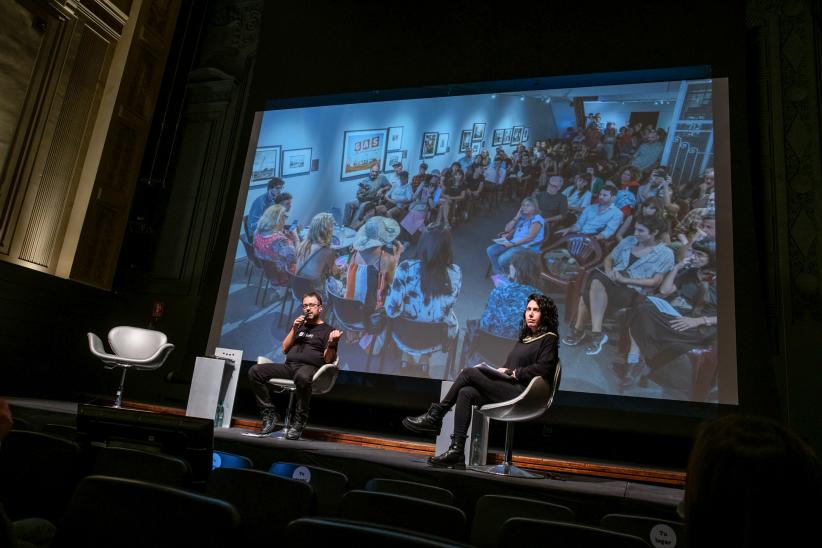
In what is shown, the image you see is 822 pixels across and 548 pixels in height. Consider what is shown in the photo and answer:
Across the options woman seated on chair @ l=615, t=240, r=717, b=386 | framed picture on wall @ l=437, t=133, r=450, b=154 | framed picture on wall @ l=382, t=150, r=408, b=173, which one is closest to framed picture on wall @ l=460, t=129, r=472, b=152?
framed picture on wall @ l=437, t=133, r=450, b=154

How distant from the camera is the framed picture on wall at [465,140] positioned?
5.55 meters

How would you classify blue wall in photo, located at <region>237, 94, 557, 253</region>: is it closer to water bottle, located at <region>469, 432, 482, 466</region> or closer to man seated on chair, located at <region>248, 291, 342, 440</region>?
man seated on chair, located at <region>248, 291, 342, 440</region>

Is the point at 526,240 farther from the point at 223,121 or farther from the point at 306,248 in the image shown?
the point at 223,121

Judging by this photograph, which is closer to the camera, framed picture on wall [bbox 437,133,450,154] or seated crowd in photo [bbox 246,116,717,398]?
seated crowd in photo [bbox 246,116,717,398]

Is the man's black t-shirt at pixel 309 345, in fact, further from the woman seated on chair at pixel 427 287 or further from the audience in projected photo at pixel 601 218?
the audience in projected photo at pixel 601 218

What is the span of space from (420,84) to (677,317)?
10.2 ft

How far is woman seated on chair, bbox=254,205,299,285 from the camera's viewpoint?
587 centimetres

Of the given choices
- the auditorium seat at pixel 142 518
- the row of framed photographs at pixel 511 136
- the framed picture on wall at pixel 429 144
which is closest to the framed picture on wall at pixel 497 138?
the row of framed photographs at pixel 511 136

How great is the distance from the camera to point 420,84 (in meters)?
5.96

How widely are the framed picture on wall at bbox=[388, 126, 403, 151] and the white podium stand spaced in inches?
94.2

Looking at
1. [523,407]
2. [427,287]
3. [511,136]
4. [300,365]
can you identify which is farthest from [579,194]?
[300,365]

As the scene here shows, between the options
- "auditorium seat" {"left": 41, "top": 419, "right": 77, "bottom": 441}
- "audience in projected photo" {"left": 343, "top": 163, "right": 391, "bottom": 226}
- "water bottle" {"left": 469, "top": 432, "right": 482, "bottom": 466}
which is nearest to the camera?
"auditorium seat" {"left": 41, "top": 419, "right": 77, "bottom": 441}

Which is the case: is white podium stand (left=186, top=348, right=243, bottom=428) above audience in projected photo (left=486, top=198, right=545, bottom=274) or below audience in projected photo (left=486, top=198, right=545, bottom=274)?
below

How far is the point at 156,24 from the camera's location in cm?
730
